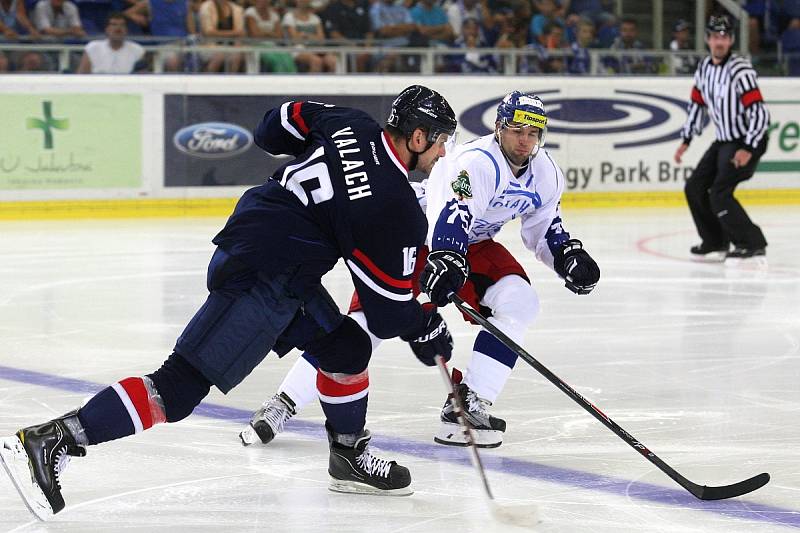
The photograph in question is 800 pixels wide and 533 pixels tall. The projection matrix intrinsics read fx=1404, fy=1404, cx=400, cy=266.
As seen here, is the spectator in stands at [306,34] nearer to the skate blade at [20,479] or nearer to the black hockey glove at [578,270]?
the black hockey glove at [578,270]

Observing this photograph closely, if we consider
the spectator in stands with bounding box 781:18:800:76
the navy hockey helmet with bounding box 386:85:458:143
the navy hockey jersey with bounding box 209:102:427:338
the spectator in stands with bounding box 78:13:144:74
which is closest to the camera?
the navy hockey jersey with bounding box 209:102:427:338

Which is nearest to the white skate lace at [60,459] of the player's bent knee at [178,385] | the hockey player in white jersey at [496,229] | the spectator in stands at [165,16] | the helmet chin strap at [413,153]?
the player's bent knee at [178,385]

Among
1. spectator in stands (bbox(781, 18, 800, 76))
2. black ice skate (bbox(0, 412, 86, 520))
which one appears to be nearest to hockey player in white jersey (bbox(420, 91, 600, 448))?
black ice skate (bbox(0, 412, 86, 520))

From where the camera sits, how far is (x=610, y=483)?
12.2ft

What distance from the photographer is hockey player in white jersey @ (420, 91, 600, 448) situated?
4.23 m

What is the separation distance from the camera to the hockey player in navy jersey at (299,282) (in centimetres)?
324

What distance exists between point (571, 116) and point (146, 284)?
562 cm

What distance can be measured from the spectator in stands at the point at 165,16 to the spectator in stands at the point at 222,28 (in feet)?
0.40

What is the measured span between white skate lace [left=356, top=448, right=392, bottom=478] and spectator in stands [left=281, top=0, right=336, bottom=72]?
803 centimetres

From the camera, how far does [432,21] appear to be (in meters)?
12.5

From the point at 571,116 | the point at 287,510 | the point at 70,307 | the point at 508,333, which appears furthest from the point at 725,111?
the point at 287,510

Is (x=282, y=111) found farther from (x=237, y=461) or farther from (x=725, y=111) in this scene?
(x=725, y=111)

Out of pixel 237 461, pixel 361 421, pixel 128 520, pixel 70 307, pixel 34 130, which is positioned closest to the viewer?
pixel 128 520

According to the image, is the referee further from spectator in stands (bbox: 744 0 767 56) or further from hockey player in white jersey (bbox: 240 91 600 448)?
spectator in stands (bbox: 744 0 767 56)
